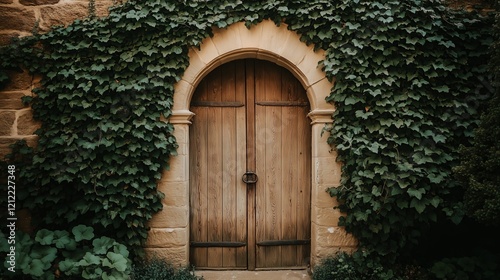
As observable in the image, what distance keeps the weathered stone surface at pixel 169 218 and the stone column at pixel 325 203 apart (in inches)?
57.4

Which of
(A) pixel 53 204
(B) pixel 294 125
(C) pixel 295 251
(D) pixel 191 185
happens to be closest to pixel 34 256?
(A) pixel 53 204

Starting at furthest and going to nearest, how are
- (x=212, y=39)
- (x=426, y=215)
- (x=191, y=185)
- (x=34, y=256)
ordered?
(x=191, y=185)
(x=212, y=39)
(x=426, y=215)
(x=34, y=256)

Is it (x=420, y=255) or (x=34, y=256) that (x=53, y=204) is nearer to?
(x=34, y=256)

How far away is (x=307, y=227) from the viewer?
3811 mm

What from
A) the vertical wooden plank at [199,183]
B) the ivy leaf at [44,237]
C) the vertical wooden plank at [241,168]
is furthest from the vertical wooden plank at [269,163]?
the ivy leaf at [44,237]

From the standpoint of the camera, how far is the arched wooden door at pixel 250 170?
149 inches

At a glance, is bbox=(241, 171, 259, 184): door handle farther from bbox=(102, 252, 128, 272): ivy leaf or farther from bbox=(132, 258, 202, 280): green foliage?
bbox=(102, 252, 128, 272): ivy leaf

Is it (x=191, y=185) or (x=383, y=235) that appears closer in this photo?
(x=383, y=235)

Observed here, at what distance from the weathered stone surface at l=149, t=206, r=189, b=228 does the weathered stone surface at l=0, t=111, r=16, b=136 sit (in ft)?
5.96

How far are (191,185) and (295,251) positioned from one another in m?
1.45

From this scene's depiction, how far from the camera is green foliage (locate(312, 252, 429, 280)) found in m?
3.22

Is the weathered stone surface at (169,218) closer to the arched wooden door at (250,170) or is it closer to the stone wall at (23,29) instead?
the arched wooden door at (250,170)

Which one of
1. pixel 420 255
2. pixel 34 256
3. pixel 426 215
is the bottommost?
pixel 420 255

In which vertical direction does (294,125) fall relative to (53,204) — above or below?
above
